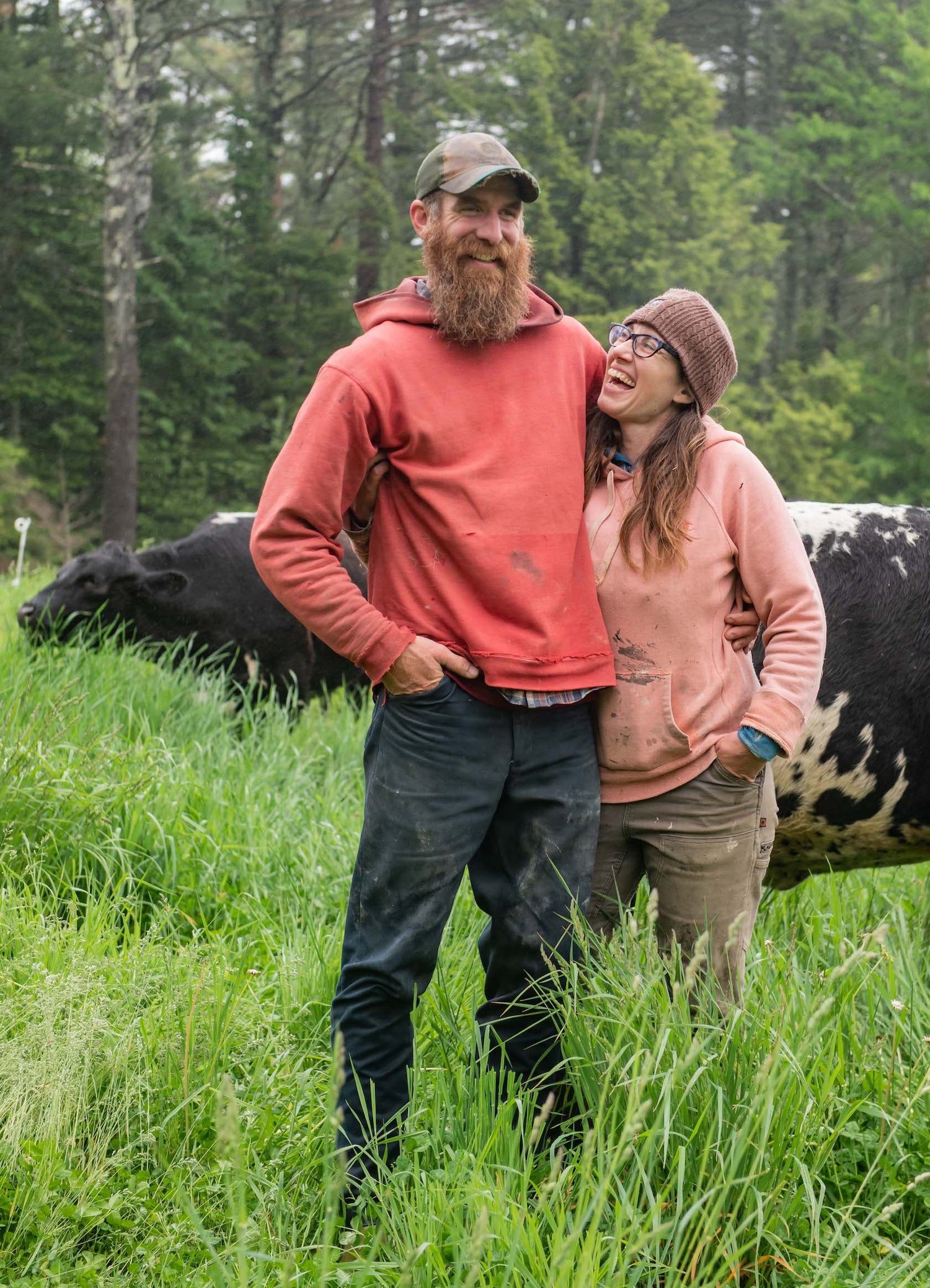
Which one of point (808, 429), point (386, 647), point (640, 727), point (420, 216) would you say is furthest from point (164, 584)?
point (808, 429)

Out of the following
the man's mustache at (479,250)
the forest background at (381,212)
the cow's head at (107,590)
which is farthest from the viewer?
the forest background at (381,212)

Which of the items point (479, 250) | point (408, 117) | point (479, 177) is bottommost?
point (479, 250)

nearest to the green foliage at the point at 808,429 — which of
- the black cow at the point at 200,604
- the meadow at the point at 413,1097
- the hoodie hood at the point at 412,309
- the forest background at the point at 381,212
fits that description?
the forest background at the point at 381,212

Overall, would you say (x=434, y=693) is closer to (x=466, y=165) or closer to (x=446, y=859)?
(x=446, y=859)

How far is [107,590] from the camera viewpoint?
7.61m

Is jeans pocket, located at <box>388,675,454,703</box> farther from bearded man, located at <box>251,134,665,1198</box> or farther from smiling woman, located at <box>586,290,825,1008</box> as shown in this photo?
smiling woman, located at <box>586,290,825,1008</box>

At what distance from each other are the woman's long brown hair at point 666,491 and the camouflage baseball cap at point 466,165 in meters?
0.72

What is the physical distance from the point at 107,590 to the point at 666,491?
17.6 ft

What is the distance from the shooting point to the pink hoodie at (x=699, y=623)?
2.97m

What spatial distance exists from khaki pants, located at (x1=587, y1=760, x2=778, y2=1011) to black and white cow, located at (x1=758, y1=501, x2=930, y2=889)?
1.00m

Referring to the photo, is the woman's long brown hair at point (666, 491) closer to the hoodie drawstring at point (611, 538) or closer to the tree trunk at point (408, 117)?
the hoodie drawstring at point (611, 538)

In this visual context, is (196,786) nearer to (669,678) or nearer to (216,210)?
(669,678)

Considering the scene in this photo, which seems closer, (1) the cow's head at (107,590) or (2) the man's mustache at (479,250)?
(2) the man's mustache at (479,250)

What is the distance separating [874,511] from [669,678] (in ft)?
5.56
